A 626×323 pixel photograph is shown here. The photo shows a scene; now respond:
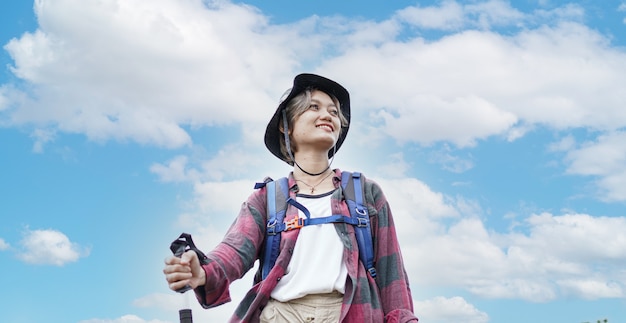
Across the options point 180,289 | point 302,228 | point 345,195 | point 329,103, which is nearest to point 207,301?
point 180,289

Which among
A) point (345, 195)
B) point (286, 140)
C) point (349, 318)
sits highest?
point (286, 140)

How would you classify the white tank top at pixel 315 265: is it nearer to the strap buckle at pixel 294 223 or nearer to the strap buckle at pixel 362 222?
the strap buckle at pixel 294 223

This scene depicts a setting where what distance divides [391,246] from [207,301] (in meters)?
1.40

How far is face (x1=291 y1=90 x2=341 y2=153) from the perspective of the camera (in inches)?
217

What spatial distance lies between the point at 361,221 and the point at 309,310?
2.51 feet

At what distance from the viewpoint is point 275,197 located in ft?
17.8

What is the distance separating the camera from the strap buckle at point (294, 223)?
5129mm

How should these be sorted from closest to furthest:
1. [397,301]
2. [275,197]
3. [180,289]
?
1. [180,289]
2. [397,301]
3. [275,197]

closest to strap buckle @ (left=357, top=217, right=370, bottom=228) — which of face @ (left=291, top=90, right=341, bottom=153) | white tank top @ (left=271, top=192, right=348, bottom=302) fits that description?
white tank top @ (left=271, top=192, right=348, bottom=302)

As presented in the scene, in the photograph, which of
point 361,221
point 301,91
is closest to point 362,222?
point 361,221

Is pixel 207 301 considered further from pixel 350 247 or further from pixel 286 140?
pixel 286 140

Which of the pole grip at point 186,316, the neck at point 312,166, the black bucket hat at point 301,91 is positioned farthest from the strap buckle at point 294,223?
the pole grip at point 186,316

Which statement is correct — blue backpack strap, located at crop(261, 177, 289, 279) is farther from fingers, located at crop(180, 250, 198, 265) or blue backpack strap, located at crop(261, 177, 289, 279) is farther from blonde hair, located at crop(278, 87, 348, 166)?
fingers, located at crop(180, 250, 198, 265)

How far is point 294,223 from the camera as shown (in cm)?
514
